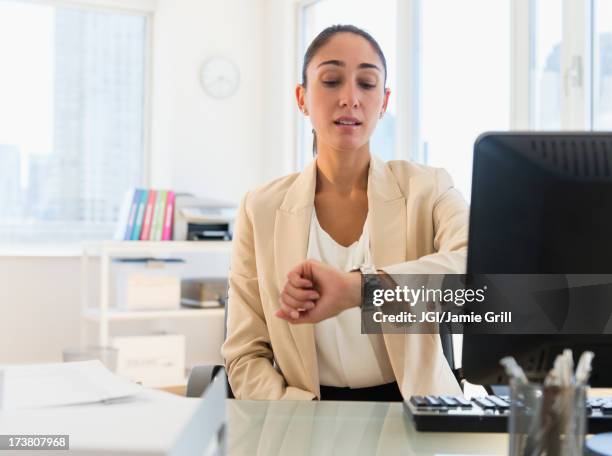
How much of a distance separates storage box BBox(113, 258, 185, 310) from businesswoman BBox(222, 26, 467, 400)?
8.31ft

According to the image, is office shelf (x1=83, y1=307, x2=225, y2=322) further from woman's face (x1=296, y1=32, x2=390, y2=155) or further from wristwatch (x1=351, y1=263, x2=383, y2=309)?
wristwatch (x1=351, y1=263, x2=383, y2=309)

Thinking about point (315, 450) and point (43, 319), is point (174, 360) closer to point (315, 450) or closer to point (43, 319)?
point (43, 319)

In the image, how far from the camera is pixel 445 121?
3.65 metres

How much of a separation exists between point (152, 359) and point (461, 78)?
2.09m

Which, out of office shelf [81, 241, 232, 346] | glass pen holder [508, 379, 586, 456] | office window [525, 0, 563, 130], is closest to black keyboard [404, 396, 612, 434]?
glass pen holder [508, 379, 586, 456]

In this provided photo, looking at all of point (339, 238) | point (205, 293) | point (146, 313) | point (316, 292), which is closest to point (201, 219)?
point (205, 293)

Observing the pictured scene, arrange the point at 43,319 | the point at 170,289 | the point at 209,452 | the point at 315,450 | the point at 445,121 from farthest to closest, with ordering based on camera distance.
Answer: the point at 43,319
the point at 170,289
the point at 445,121
the point at 315,450
the point at 209,452

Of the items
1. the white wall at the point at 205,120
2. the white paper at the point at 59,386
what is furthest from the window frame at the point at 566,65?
the white paper at the point at 59,386

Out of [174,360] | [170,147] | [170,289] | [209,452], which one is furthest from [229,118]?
[209,452]

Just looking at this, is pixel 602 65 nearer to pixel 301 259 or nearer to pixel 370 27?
pixel 370 27

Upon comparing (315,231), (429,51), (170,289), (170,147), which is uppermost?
(429,51)

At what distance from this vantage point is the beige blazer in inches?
58.1

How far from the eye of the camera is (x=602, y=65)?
2.82 meters

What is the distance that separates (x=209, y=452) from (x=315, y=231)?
1.04m
